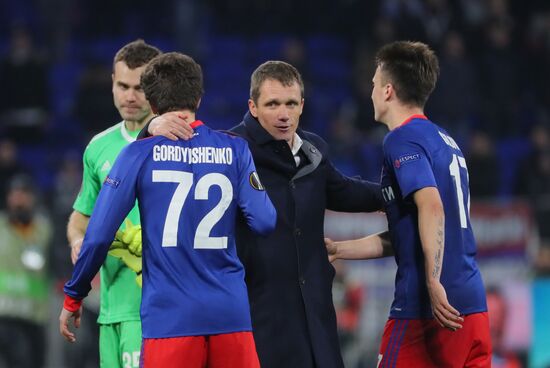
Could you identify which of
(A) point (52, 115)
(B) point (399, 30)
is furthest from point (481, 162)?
(A) point (52, 115)

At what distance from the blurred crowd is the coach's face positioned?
5.37 metres

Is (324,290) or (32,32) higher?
(32,32)

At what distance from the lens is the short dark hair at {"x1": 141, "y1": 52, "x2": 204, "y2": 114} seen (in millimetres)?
4973

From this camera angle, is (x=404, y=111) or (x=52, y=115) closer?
(x=404, y=111)

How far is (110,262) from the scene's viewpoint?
6242mm

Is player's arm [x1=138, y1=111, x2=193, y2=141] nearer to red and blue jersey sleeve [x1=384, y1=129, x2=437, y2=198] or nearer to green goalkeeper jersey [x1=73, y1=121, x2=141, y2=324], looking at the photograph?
red and blue jersey sleeve [x1=384, y1=129, x2=437, y2=198]

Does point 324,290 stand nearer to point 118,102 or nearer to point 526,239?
point 118,102

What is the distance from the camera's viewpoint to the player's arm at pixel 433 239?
16.6 feet

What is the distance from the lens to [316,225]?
5684mm

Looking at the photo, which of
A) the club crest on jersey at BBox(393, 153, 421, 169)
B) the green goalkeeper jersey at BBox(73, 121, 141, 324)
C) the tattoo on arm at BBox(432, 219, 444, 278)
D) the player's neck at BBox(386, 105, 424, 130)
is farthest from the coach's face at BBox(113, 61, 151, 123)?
the tattoo on arm at BBox(432, 219, 444, 278)

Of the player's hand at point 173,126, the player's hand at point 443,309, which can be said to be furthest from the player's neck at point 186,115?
the player's hand at point 443,309

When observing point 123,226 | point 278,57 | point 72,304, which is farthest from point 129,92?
point 278,57

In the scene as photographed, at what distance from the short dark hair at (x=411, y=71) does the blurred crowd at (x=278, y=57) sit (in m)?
6.25

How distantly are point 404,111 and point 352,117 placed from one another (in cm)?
929
